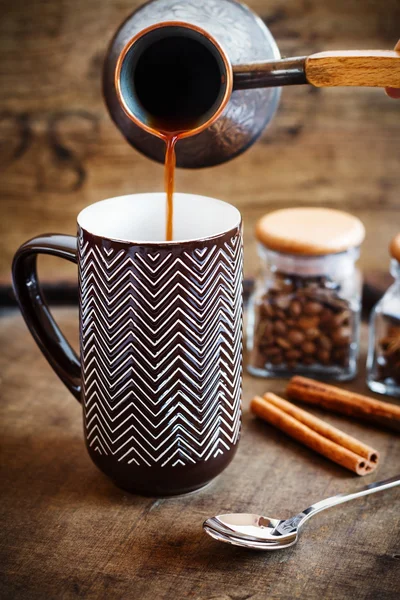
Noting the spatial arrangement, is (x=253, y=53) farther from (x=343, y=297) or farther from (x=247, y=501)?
(x=247, y=501)

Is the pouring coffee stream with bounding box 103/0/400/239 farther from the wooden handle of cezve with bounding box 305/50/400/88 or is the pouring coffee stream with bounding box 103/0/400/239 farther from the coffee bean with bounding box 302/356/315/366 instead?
the coffee bean with bounding box 302/356/315/366

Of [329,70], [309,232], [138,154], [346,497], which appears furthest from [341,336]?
[138,154]

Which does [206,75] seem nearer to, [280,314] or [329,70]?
[329,70]

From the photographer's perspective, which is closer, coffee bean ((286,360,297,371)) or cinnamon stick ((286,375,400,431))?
cinnamon stick ((286,375,400,431))

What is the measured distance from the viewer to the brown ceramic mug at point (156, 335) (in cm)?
59

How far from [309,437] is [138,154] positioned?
63 centimetres

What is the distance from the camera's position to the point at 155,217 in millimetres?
692

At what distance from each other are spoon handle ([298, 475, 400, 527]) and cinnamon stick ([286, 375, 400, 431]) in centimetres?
10

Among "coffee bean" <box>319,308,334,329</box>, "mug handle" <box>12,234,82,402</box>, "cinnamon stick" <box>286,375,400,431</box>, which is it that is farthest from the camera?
"coffee bean" <box>319,308,334,329</box>

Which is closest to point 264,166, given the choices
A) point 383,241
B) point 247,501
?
point 383,241

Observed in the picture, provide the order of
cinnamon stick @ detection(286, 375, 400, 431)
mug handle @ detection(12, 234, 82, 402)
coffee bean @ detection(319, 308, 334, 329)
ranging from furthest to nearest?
coffee bean @ detection(319, 308, 334, 329) → cinnamon stick @ detection(286, 375, 400, 431) → mug handle @ detection(12, 234, 82, 402)

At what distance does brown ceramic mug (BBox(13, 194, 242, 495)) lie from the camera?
0.59 meters

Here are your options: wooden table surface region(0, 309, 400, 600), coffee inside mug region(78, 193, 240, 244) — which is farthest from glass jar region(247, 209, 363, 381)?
coffee inside mug region(78, 193, 240, 244)

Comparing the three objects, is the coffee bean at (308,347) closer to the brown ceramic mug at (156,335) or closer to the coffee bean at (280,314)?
the coffee bean at (280,314)
